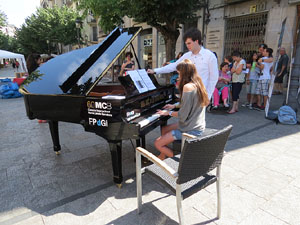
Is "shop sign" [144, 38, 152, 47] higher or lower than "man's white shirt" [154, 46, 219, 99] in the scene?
higher

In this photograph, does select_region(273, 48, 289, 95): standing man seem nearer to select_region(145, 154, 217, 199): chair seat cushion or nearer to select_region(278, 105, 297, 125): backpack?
select_region(278, 105, 297, 125): backpack

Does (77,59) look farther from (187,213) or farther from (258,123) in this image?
(258,123)

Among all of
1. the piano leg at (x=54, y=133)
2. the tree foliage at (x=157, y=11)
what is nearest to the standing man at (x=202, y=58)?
the piano leg at (x=54, y=133)

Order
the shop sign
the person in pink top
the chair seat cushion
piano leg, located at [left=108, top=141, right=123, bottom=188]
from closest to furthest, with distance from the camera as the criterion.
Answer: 1. the chair seat cushion
2. piano leg, located at [left=108, top=141, right=123, bottom=188]
3. the person in pink top
4. the shop sign

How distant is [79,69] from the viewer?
277 centimetres

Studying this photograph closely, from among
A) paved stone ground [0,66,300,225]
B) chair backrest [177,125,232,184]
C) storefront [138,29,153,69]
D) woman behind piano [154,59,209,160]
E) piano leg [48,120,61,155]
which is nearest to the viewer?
chair backrest [177,125,232,184]

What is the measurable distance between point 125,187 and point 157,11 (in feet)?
20.5

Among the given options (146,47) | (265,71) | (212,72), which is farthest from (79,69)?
(146,47)

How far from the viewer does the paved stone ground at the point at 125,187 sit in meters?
2.07

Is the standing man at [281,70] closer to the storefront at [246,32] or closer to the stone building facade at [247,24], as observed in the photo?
the stone building facade at [247,24]

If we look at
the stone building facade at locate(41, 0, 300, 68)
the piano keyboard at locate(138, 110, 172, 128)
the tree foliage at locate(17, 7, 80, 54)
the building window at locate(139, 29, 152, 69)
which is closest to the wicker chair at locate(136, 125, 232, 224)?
the piano keyboard at locate(138, 110, 172, 128)

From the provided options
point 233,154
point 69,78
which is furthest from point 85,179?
point 233,154

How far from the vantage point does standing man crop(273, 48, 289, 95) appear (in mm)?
7265

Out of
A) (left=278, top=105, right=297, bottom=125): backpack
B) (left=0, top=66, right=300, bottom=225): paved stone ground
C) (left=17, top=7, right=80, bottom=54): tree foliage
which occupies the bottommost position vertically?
(left=0, top=66, right=300, bottom=225): paved stone ground
